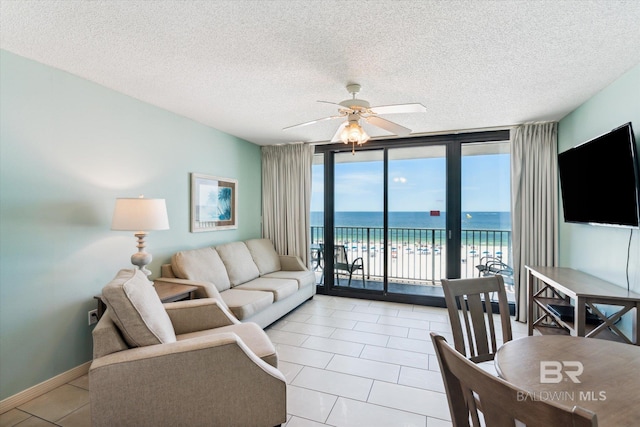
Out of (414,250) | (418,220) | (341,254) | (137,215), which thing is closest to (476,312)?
(137,215)

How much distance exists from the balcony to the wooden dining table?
3432 millimetres

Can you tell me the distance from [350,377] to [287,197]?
2.97m

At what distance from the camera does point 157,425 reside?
5.06 ft

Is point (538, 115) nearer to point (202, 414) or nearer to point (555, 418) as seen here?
point (555, 418)

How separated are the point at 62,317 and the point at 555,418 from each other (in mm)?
3083

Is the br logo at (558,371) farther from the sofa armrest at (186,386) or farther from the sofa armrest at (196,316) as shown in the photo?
the sofa armrest at (196,316)

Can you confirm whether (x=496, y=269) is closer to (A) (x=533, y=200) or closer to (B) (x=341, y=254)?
(A) (x=533, y=200)

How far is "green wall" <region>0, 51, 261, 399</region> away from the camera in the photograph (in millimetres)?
2098

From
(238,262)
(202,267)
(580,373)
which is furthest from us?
(238,262)

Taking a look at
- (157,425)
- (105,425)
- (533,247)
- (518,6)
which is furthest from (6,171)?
(533,247)

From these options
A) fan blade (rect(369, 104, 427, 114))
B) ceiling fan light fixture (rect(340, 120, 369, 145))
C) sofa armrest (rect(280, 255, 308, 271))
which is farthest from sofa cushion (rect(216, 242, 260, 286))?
fan blade (rect(369, 104, 427, 114))

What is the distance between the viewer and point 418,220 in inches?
224

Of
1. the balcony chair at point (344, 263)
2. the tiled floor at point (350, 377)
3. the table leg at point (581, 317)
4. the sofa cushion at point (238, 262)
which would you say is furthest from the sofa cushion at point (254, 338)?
the balcony chair at point (344, 263)

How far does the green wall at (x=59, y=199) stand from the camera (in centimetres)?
210
